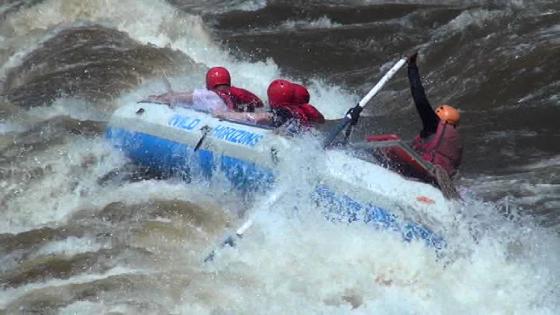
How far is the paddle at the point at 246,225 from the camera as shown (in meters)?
6.21

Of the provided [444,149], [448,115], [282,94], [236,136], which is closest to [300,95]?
[282,94]

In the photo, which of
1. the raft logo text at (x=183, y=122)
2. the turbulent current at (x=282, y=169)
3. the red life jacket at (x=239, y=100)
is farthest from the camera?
the red life jacket at (x=239, y=100)

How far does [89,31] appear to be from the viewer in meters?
12.3

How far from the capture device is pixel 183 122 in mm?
7922

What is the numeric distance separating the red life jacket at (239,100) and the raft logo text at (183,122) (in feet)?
1.15

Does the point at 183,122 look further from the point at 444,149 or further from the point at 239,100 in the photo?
the point at 444,149

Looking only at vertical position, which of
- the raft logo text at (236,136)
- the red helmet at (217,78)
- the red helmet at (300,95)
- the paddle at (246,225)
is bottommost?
the paddle at (246,225)

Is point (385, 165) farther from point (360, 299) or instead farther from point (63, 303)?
point (63, 303)

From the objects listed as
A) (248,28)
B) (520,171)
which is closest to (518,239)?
(520,171)

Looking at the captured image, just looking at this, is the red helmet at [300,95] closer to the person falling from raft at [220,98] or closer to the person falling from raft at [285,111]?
the person falling from raft at [285,111]

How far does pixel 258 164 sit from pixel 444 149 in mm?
1497

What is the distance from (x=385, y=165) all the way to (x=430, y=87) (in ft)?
13.2

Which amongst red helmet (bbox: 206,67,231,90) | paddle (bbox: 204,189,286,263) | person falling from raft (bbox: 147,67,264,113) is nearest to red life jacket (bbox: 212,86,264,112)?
person falling from raft (bbox: 147,67,264,113)

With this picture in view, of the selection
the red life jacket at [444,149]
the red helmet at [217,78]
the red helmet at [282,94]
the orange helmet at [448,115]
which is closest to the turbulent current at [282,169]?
the red life jacket at [444,149]
